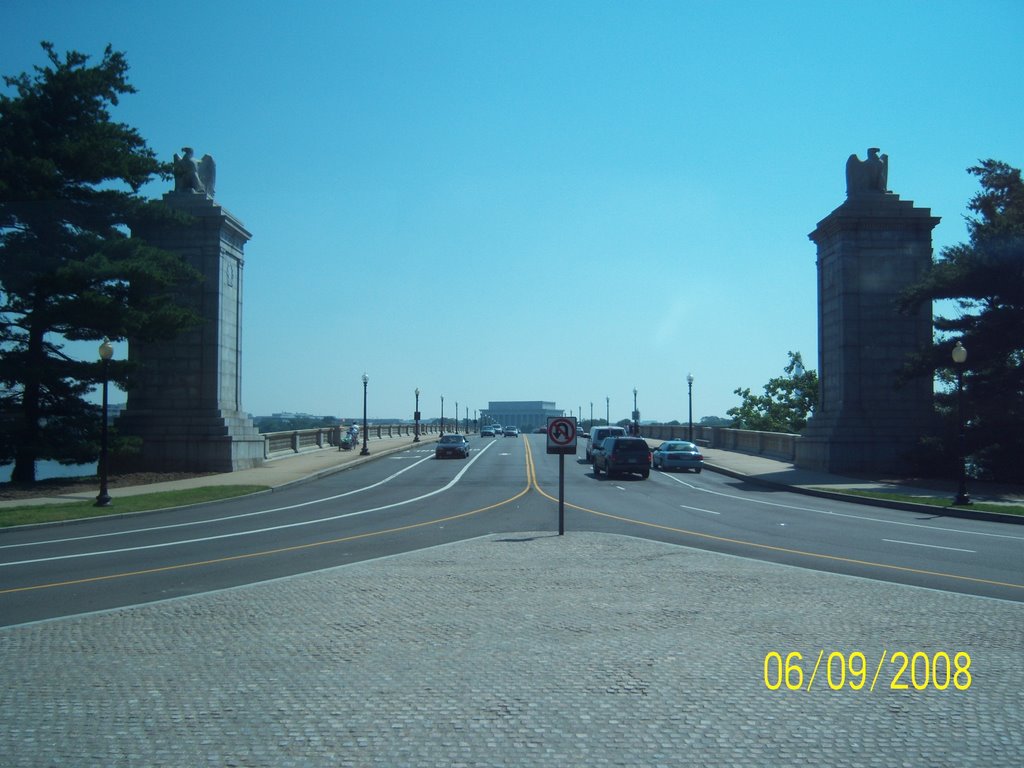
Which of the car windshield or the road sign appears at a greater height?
the road sign

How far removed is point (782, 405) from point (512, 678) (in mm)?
74137

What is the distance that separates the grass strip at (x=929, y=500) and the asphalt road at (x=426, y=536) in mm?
1259

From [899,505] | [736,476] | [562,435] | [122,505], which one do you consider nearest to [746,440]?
[736,476]

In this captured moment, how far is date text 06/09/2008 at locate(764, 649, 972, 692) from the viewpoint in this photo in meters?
6.80

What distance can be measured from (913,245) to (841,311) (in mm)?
4449

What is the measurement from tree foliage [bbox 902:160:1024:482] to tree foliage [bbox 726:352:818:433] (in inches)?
1569

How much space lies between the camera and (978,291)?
32094 millimetres

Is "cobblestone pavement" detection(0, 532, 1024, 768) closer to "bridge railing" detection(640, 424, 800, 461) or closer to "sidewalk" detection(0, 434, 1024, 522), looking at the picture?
"sidewalk" detection(0, 434, 1024, 522)

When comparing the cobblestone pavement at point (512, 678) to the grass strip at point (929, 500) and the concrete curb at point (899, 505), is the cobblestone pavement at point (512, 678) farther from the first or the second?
the grass strip at point (929, 500)

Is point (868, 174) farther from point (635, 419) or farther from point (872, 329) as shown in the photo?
point (635, 419)

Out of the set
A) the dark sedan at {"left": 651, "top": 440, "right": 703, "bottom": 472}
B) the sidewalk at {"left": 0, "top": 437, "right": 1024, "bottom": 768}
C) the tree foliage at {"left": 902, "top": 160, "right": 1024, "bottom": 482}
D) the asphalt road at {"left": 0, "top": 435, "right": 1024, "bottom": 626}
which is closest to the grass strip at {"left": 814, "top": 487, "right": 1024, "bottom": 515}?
the asphalt road at {"left": 0, "top": 435, "right": 1024, "bottom": 626}

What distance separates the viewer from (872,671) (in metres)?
7.14

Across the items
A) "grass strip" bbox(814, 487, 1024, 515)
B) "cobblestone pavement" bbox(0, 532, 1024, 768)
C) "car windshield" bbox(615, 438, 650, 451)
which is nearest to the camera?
"cobblestone pavement" bbox(0, 532, 1024, 768)

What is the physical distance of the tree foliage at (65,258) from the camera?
28266 millimetres
